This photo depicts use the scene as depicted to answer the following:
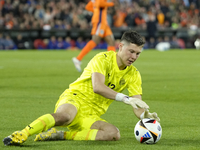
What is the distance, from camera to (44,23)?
2848 centimetres

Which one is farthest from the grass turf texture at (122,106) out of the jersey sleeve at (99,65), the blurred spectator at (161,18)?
the blurred spectator at (161,18)

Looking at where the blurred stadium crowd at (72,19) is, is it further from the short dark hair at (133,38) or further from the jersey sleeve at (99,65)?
the short dark hair at (133,38)

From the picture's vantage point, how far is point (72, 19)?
97.0ft

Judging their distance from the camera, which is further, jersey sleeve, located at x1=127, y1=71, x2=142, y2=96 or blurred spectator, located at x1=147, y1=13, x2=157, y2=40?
blurred spectator, located at x1=147, y1=13, x2=157, y2=40

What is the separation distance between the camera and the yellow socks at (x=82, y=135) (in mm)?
5094

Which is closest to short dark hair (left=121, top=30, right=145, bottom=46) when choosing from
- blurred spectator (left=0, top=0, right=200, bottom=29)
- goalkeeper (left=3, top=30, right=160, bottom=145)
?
goalkeeper (left=3, top=30, right=160, bottom=145)

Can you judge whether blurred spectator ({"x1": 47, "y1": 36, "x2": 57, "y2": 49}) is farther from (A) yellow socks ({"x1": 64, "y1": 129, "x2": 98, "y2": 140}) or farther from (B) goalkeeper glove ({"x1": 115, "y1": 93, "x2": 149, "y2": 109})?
(B) goalkeeper glove ({"x1": 115, "y1": 93, "x2": 149, "y2": 109})

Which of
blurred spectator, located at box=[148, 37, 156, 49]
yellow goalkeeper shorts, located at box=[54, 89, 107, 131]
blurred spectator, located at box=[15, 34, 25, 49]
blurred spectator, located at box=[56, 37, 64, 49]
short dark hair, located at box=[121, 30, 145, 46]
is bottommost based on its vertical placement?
blurred spectator, located at box=[148, 37, 156, 49]

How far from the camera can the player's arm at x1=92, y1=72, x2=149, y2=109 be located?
4754mm

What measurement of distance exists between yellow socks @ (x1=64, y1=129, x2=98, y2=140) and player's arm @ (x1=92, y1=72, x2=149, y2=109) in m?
0.48

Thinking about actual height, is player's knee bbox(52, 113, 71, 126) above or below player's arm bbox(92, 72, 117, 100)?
below

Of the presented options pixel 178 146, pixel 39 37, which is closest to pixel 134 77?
pixel 178 146

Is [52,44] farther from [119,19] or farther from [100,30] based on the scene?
[100,30]

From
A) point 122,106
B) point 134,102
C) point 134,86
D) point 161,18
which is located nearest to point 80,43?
point 161,18
